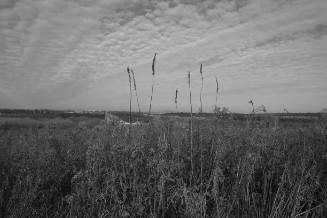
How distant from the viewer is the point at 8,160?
14.3ft

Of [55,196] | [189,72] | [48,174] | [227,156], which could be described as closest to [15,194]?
[55,196]

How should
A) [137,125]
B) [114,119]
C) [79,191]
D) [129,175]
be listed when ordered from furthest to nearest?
[137,125], [114,119], [129,175], [79,191]

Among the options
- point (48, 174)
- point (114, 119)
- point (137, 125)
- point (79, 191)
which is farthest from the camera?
point (137, 125)

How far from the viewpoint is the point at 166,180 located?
119 inches

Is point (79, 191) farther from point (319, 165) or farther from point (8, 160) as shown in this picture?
point (319, 165)

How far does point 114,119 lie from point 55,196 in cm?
185

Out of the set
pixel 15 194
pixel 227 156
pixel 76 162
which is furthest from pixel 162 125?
pixel 15 194

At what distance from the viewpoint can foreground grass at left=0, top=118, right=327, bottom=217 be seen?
2.65 metres

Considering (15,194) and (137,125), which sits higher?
(137,125)

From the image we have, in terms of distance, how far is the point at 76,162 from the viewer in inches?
177

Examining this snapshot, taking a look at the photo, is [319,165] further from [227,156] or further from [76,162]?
[76,162]

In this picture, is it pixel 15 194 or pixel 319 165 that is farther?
pixel 319 165

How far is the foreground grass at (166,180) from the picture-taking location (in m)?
2.65

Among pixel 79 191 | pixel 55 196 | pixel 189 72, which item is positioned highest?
pixel 189 72
